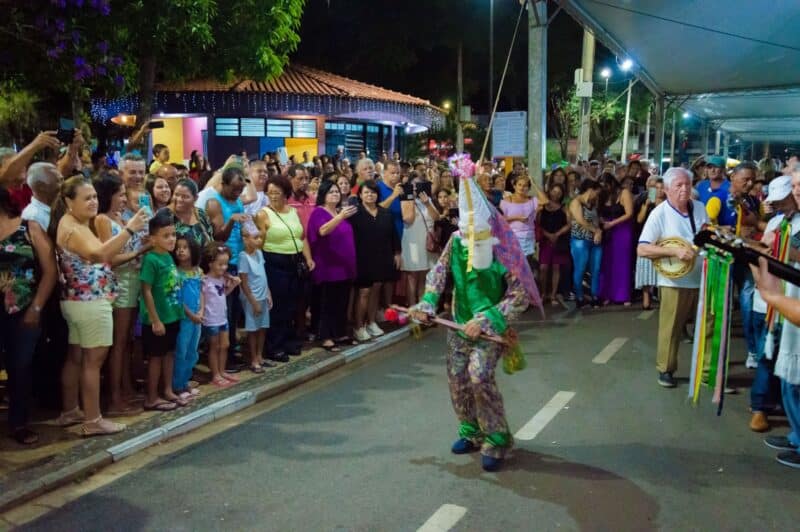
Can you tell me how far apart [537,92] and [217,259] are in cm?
890

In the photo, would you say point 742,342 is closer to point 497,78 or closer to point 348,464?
point 348,464

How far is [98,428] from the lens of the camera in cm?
518

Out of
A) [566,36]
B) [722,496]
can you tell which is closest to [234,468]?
[722,496]

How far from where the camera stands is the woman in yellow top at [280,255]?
7.20 meters

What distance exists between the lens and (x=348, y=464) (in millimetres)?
4848

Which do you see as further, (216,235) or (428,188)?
(428,188)

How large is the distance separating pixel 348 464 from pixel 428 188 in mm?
5109

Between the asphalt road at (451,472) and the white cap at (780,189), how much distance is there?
5.97 ft

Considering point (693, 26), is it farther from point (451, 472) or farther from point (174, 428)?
point (174, 428)

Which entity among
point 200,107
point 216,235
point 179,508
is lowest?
point 179,508

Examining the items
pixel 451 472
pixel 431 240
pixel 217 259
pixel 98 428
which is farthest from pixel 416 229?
pixel 98 428

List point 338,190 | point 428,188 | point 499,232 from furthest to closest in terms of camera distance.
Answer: point 428,188
point 338,190
point 499,232

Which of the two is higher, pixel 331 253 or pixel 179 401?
pixel 331 253

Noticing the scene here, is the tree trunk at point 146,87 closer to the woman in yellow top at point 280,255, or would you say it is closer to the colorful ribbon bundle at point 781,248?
the woman in yellow top at point 280,255
